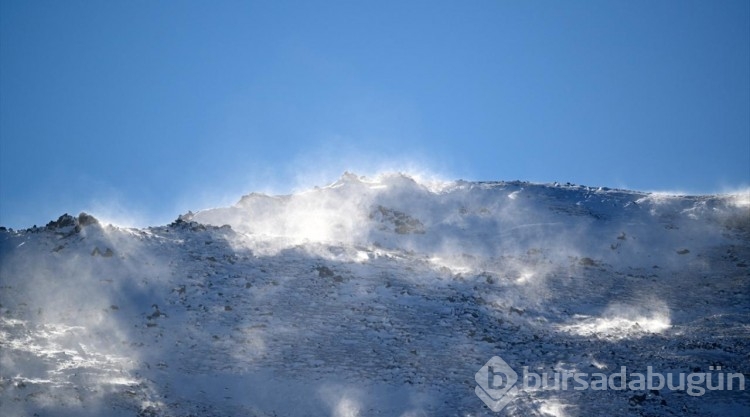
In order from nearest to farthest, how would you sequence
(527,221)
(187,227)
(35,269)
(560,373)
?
(560,373), (35,269), (187,227), (527,221)

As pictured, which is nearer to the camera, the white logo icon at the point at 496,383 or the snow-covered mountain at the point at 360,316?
the snow-covered mountain at the point at 360,316

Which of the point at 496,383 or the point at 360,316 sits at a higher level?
the point at 360,316

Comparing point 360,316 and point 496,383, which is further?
point 360,316

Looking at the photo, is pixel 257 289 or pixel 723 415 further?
pixel 257 289

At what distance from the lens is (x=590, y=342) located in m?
28.5

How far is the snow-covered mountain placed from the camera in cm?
2269

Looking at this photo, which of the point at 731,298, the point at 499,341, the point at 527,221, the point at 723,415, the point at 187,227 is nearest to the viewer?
the point at 723,415

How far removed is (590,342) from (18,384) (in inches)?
963

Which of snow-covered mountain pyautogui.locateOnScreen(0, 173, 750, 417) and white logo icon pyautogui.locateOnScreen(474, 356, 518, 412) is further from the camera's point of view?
white logo icon pyautogui.locateOnScreen(474, 356, 518, 412)

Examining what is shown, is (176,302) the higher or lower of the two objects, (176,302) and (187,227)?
the lower

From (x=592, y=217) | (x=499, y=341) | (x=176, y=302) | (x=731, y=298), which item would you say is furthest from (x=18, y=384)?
(x=592, y=217)

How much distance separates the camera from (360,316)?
3009 cm

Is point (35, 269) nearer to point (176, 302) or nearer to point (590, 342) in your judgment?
point (176, 302)

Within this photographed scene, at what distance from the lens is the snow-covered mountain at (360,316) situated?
22.7m
